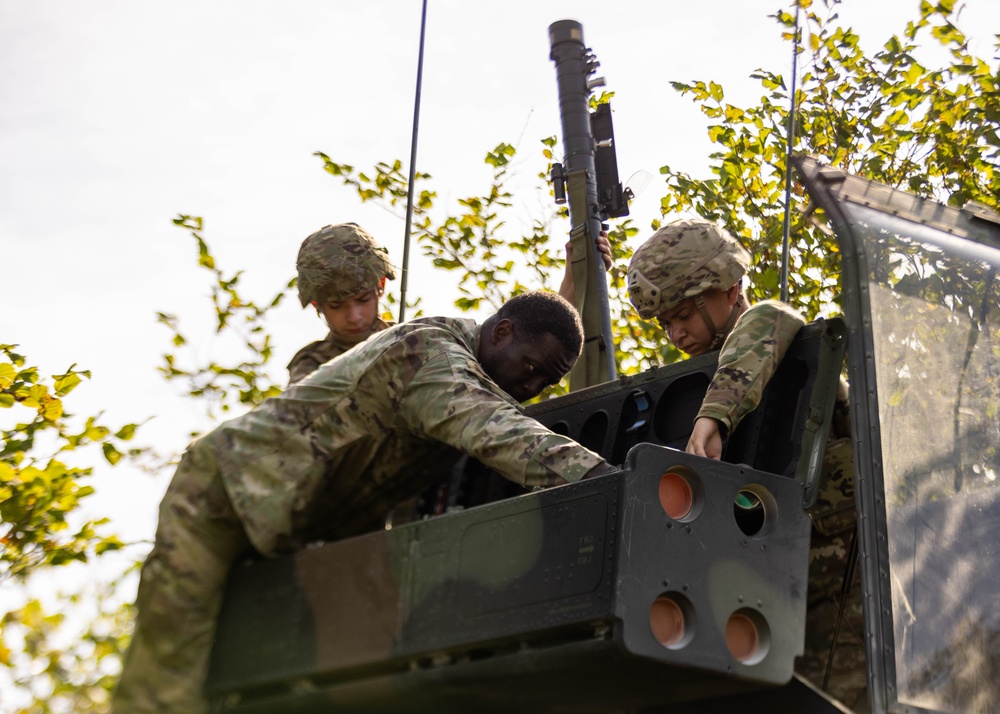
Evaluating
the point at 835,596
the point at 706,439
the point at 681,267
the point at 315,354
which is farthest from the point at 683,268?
the point at 315,354

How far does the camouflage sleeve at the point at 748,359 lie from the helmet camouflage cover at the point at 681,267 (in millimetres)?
337

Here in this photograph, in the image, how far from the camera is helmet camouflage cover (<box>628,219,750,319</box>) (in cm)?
495

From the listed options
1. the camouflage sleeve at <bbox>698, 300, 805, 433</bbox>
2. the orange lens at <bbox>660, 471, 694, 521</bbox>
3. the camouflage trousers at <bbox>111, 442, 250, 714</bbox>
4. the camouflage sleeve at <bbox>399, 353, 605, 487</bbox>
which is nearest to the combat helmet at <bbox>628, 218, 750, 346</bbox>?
the camouflage sleeve at <bbox>698, 300, 805, 433</bbox>

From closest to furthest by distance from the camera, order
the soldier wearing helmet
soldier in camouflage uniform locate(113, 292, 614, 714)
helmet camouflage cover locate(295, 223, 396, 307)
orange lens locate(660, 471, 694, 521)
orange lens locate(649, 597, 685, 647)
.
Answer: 1. orange lens locate(649, 597, 685, 647)
2. orange lens locate(660, 471, 694, 521)
3. soldier in camouflage uniform locate(113, 292, 614, 714)
4. the soldier wearing helmet
5. helmet camouflage cover locate(295, 223, 396, 307)

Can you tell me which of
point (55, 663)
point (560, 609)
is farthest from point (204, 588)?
point (55, 663)

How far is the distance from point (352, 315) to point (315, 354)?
213mm

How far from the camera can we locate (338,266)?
5.78m

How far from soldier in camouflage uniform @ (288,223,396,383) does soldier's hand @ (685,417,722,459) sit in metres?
1.84

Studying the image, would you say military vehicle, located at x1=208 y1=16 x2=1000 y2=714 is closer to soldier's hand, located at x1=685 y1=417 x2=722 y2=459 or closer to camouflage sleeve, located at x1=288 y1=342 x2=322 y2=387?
soldier's hand, located at x1=685 y1=417 x2=722 y2=459

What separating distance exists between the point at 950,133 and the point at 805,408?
13.6 feet

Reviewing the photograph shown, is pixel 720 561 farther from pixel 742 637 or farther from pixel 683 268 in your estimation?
pixel 683 268

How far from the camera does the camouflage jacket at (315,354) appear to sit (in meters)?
5.85

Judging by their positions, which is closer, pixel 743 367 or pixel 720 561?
pixel 720 561

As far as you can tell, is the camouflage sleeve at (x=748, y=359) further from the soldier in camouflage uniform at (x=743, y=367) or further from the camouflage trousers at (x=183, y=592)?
the camouflage trousers at (x=183, y=592)
